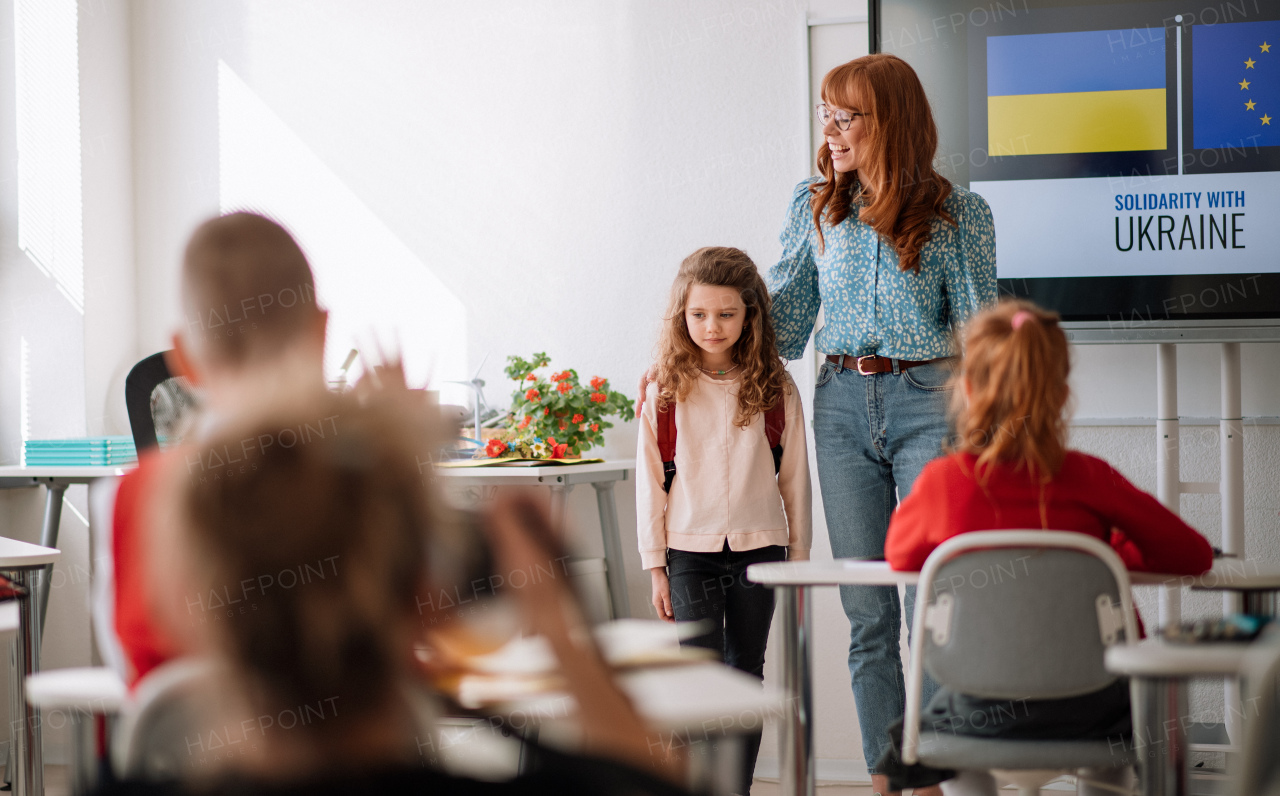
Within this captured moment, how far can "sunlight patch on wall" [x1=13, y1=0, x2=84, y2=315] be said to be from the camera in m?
3.41

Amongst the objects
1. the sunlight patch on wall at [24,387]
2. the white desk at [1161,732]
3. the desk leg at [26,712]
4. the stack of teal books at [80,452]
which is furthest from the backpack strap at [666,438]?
the sunlight patch on wall at [24,387]

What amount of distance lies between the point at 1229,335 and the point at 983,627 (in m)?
1.60

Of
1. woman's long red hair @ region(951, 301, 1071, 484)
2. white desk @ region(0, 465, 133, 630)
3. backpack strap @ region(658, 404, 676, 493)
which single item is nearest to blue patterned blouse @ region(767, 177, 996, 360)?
backpack strap @ region(658, 404, 676, 493)

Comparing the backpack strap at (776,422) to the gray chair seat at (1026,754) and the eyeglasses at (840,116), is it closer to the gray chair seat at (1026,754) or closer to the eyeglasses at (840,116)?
the eyeglasses at (840,116)

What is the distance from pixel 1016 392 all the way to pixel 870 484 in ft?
2.16

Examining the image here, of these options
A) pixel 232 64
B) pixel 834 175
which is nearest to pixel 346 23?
pixel 232 64

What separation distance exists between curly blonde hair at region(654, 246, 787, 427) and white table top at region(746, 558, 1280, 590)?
60cm

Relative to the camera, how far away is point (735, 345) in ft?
8.09

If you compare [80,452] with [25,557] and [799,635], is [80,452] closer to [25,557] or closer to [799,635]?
[25,557]

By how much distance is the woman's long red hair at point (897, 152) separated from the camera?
2.24 metres

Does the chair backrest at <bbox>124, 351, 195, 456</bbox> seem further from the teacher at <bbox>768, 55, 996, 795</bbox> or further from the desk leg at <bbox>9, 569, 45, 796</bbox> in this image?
the teacher at <bbox>768, 55, 996, 795</bbox>

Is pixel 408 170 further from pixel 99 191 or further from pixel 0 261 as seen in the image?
pixel 0 261

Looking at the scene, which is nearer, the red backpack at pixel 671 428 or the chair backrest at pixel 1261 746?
the chair backrest at pixel 1261 746

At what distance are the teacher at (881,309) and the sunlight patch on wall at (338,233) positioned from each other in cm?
144
